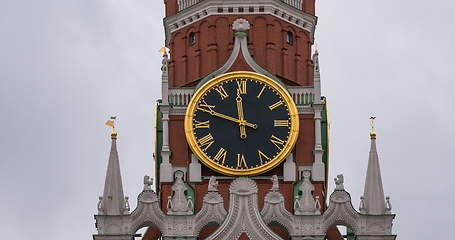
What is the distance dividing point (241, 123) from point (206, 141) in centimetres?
98

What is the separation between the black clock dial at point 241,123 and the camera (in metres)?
60.3

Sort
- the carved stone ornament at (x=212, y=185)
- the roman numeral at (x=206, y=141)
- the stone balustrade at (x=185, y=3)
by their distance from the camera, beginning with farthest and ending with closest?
1. the stone balustrade at (x=185, y=3)
2. the roman numeral at (x=206, y=141)
3. the carved stone ornament at (x=212, y=185)

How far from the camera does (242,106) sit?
199 feet

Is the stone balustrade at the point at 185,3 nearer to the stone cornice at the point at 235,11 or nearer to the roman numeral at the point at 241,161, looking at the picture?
the stone cornice at the point at 235,11

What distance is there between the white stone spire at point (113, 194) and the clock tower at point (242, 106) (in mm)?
1476

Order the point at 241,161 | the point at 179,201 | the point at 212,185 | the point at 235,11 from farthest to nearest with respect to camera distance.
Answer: the point at 235,11 → the point at 241,161 → the point at 212,185 → the point at 179,201

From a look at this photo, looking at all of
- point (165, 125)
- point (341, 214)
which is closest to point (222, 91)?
point (165, 125)

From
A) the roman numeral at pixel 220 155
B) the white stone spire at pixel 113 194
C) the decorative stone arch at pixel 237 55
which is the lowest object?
the white stone spire at pixel 113 194

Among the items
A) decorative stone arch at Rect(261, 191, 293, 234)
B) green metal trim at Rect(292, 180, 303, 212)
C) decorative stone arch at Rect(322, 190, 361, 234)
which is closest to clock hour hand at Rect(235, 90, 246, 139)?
green metal trim at Rect(292, 180, 303, 212)

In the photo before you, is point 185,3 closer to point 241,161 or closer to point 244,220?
point 241,161

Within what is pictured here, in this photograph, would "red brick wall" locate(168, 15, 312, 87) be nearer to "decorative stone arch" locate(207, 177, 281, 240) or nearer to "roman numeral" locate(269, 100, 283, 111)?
"roman numeral" locate(269, 100, 283, 111)

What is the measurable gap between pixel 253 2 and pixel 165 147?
4.90 metres

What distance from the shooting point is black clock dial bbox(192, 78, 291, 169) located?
6031 centimetres

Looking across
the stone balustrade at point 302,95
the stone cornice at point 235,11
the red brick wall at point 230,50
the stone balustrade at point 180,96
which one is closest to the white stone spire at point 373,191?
the stone balustrade at point 302,95
